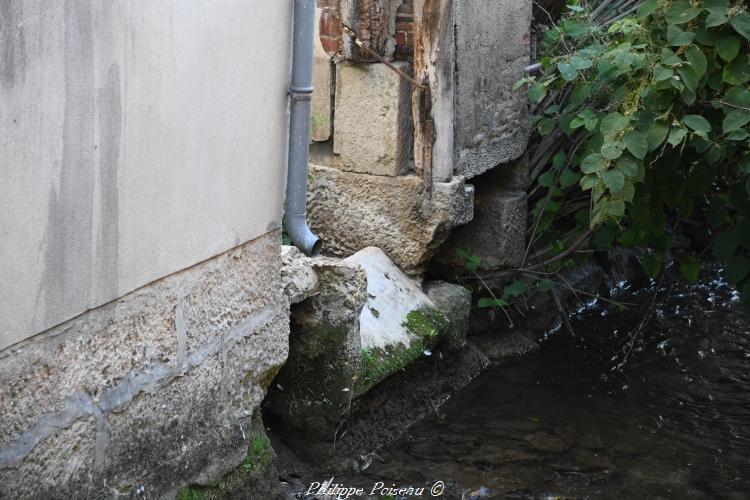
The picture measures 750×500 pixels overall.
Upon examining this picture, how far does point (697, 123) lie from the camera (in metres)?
4.00

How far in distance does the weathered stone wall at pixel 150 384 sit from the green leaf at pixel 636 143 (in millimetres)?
1522

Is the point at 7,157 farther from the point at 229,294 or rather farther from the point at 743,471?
the point at 743,471

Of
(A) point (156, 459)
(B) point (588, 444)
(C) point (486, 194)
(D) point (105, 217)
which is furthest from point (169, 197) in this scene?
(C) point (486, 194)

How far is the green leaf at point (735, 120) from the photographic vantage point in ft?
12.8

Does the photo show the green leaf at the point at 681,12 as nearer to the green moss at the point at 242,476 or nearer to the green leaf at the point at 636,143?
the green leaf at the point at 636,143

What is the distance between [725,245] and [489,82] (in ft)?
5.48

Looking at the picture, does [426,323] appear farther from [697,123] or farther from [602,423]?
[697,123]

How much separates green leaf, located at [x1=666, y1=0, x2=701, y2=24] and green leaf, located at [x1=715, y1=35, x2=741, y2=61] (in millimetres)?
149

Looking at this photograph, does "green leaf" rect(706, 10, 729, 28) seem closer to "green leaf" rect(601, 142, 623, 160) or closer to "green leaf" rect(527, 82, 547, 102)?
"green leaf" rect(601, 142, 623, 160)

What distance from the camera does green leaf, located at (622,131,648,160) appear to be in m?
4.02

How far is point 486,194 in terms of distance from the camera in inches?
240

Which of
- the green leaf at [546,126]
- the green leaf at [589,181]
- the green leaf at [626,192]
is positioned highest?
the green leaf at [546,126]

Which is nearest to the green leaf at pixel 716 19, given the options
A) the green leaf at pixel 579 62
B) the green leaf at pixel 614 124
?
the green leaf at pixel 614 124

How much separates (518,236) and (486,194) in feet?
1.07
